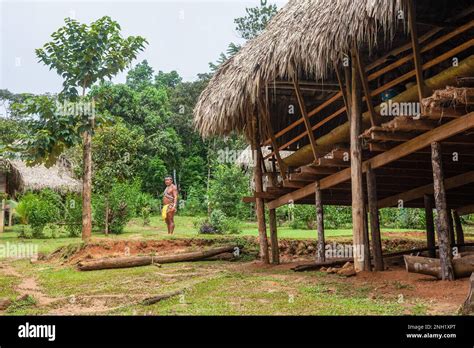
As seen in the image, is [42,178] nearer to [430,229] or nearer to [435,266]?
[430,229]

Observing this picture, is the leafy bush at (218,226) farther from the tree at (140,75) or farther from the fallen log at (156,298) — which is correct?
the tree at (140,75)

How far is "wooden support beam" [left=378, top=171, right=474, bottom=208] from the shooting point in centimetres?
1030

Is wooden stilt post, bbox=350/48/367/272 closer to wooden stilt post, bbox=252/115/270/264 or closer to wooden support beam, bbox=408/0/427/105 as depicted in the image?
wooden support beam, bbox=408/0/427/105

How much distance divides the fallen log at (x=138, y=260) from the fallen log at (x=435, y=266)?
222 inches

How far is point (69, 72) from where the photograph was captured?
1433 centimetres

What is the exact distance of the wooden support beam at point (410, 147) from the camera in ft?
24.5

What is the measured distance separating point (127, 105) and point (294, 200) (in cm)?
1810

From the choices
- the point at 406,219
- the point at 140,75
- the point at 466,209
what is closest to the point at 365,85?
the point at 466,209

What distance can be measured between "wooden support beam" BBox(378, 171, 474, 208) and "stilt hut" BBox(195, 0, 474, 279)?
3 centimetres

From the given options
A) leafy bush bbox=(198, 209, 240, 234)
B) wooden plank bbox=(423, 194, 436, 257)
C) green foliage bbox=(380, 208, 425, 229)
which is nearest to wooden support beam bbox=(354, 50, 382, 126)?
wooden plank bbox=(423, 194, 436, 257)

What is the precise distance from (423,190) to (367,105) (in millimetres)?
3145

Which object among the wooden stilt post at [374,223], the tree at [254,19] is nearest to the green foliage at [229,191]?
the tree at [254,19]

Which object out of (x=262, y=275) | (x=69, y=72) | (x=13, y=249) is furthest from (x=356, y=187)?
→ (x=13, y=249)

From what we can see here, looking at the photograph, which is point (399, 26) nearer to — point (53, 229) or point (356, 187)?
point (356, 187)
